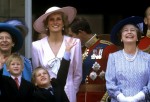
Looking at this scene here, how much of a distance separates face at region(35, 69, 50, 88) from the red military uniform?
3.73ft

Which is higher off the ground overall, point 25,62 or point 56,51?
point 56,51

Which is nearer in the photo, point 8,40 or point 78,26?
point 8,40

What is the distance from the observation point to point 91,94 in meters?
8.48

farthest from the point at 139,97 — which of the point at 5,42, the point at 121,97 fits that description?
the point at 5,42

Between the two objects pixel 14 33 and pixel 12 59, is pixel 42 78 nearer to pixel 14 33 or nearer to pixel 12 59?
pixel 12 59

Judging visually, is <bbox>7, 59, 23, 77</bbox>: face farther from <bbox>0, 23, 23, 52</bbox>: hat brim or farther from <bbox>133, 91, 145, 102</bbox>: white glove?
<bbox>133, 91, 145, 102</bbox>: white glove

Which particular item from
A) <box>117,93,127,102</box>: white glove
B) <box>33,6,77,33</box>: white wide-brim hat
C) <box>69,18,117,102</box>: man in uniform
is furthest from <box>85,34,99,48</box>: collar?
<box>117,93,127,102</box>: white glove

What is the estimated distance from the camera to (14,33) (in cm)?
767

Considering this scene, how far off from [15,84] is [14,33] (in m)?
0.70

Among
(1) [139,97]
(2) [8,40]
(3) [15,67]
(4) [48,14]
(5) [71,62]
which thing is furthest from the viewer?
(4) [48,14]

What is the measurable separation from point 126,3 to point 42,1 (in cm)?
138

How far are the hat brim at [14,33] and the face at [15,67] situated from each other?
17.8 inches

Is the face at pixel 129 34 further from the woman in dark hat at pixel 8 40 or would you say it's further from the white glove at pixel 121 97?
the woman in dark hat at pixel 8 40

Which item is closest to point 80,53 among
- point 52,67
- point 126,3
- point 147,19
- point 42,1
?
point 52,67
